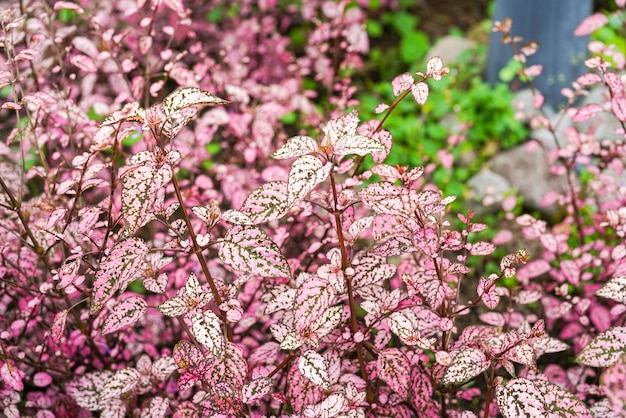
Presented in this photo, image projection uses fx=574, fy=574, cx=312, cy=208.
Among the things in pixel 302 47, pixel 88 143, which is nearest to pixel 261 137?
pixel 88 143

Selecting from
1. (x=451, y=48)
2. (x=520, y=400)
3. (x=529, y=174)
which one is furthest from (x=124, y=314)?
(x=451, y=48)

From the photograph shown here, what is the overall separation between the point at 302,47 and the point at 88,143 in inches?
91.9

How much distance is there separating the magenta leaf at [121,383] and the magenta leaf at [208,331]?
400 millimetres

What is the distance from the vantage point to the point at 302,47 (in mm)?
4398

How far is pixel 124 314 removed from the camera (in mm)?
1521

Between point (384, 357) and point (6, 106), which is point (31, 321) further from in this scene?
point (384, 357)

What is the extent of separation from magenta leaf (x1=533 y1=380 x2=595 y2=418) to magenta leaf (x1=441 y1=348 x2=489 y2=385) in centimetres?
16

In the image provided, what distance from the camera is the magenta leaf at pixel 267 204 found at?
1.31m

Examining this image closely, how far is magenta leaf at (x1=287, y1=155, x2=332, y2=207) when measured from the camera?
4.00 ft

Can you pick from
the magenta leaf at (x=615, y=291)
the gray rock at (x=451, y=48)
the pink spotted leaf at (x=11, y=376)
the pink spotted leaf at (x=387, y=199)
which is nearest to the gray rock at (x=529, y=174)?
the gray rock at (x=451, y=48)

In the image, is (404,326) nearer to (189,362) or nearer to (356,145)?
(356,145)

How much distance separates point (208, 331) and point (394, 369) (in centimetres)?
51

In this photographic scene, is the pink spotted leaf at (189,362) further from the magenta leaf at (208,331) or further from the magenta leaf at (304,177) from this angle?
the magenta leaf at (304,177)

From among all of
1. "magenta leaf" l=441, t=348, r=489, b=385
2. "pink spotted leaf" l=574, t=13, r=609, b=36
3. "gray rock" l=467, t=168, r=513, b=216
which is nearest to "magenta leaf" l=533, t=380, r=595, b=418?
"magenta leaf" l=441, t=348, r=489, b=385
